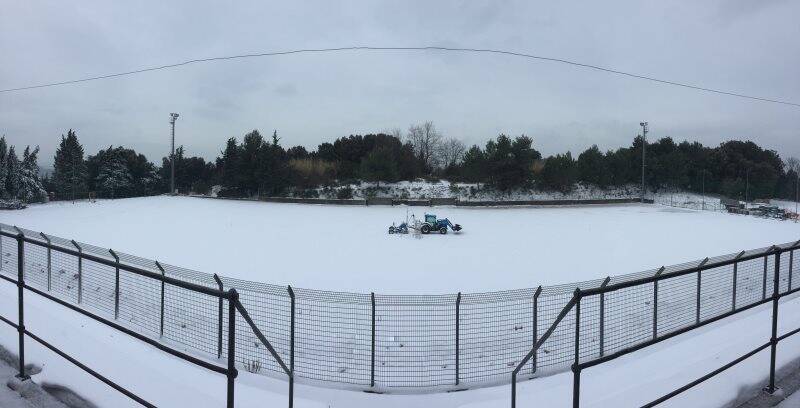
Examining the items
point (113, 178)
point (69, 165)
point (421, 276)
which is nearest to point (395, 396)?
point (421, 276)

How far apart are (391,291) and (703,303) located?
696 centimetres

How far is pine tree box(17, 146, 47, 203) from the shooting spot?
153 feet

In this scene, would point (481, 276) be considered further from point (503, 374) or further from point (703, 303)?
point (503, 374)

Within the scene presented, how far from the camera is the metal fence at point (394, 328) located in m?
7.04

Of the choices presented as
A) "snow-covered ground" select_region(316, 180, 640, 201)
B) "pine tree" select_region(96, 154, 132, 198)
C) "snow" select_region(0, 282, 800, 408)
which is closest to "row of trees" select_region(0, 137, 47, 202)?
"pine tree" select_region(96, 154, 132, 198)

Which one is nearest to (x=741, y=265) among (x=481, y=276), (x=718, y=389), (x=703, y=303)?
(x=703, y=303)

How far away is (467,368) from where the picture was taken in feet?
24.4

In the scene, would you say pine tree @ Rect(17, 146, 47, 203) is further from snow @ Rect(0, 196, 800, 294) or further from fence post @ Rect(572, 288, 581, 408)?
fence post @ Rect(572, 288, 581, 408)

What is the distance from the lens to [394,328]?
895 cm

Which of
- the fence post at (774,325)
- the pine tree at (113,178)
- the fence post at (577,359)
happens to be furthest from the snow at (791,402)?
the pine tree at (113,178)

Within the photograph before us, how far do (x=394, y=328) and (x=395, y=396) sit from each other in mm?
2748

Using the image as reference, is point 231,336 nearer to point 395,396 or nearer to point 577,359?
point 577,359

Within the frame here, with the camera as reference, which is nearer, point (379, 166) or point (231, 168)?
point (379, 166)

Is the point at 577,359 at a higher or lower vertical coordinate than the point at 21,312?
higher
